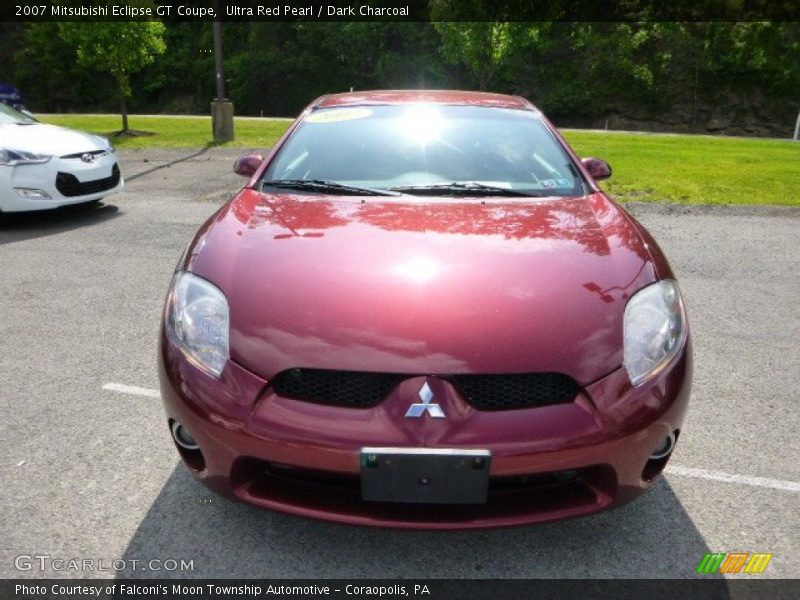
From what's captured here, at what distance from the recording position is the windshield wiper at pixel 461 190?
275cm

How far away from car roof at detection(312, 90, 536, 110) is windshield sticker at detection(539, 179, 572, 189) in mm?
849

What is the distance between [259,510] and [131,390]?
1245mm

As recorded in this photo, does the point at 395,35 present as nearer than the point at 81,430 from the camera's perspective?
No

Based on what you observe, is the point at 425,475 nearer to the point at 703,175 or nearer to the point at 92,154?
the point at 92,154

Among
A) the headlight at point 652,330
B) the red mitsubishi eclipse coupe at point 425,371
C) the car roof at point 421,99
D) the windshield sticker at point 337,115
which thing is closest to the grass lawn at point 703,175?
the car roof at point 421,99

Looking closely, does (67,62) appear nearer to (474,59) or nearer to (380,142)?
(474,59)

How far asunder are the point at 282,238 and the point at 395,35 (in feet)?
160

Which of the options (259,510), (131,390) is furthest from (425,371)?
(131,390)

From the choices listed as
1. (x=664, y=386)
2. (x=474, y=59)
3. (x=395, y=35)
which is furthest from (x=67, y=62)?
(x=664, y=386)

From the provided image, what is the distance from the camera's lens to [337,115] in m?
3.42

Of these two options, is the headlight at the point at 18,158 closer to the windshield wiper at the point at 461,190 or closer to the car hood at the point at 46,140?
the car hood at the point at 46,140

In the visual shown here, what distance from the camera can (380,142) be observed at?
3084 mm

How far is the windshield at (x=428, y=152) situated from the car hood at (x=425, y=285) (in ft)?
1.09

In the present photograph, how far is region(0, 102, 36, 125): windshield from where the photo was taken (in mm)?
6996
